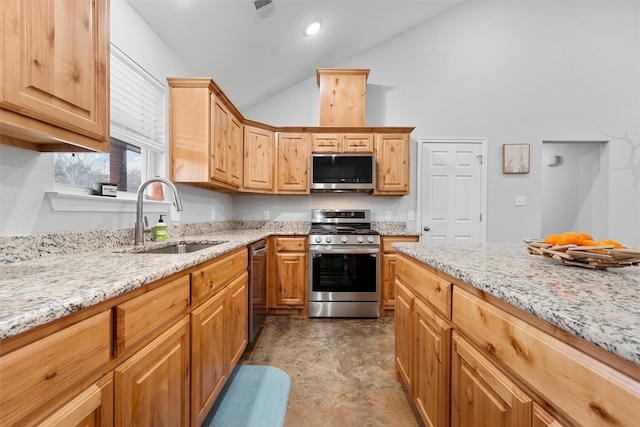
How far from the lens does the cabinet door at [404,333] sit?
1494 mm

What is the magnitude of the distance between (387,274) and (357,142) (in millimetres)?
1566

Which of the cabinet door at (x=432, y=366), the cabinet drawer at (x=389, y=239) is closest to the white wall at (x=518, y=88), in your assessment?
the cabinet drawer at (x=389, y=239)

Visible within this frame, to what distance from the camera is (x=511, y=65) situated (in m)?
3.69

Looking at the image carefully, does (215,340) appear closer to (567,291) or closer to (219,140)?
(567,291)

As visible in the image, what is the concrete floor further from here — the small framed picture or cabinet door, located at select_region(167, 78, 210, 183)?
the small framed picture

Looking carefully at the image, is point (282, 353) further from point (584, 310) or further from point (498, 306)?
point (584, 310)

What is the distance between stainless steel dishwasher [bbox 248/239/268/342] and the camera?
2.25 metres

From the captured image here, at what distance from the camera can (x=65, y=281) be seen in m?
0.80

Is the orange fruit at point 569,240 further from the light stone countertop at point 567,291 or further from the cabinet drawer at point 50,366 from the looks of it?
the cabinet drawer at point 50,366

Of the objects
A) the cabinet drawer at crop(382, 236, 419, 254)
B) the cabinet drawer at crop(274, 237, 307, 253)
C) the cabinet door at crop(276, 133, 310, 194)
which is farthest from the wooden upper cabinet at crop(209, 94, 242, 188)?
the cabinet drawer at crop(382, 236, 419, 254)

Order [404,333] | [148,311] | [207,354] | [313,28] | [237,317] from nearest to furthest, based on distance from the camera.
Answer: [148,311], [207,354], [404,333], [237,317], [313,28]

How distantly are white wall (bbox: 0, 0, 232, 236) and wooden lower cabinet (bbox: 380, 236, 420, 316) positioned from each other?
2027 mm

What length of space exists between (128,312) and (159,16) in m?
2.07

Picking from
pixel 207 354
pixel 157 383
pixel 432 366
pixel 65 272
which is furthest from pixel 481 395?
pixel 65 272
